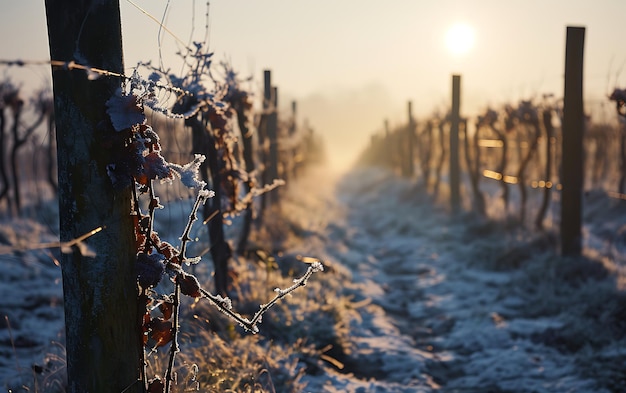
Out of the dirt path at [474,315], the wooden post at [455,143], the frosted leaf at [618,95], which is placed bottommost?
the dirt path at [474,315]

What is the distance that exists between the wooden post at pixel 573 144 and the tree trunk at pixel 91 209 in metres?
7.10

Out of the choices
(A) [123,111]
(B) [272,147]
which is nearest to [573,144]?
(B) [272,147]

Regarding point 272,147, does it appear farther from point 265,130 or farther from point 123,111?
point 123,111

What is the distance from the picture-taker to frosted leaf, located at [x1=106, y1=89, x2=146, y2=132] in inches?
88.8

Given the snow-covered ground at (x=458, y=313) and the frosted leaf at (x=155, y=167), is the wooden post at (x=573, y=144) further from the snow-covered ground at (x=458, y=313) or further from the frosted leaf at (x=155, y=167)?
the frosted leaf at (x=155, y=167)

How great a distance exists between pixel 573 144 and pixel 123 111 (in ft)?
23.8

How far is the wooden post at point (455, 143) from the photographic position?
14977 mm

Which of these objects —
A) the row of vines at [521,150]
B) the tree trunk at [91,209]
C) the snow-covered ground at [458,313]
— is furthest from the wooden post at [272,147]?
the tree trunk at [91,209]

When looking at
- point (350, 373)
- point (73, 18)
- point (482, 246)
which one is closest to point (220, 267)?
point (350, 373)

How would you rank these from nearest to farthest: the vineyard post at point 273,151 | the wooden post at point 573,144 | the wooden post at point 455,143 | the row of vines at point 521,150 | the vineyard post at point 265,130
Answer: the wooden post at point 573,144 → the row of vines at point 521,150 → the vineyard post at point 265,130 → the vineyard post at point 273,151 → the wooden post at point 455,143

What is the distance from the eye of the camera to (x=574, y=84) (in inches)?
318

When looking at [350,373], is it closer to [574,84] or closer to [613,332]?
[613,332]

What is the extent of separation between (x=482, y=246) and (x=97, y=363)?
28.7 ft

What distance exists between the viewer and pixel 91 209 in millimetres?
2301
